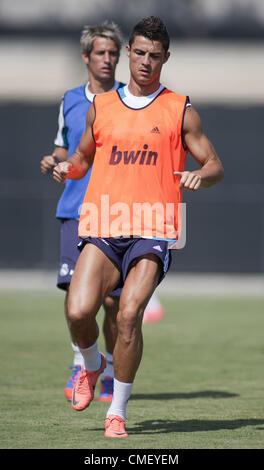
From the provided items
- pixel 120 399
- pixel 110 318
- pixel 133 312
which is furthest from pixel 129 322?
pixel 110 318

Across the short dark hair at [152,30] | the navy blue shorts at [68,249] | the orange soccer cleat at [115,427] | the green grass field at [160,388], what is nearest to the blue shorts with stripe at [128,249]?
the orange soccer cleat at [115,427]

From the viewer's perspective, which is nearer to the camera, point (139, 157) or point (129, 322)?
point (129, 322)

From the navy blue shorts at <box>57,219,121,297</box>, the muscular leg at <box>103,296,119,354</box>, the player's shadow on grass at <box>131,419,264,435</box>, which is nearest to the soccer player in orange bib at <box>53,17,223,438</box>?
the player's shadow on grass at <box>131,419,264,435</box>

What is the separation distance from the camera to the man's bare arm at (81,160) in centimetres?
671

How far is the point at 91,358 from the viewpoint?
22.5 feet

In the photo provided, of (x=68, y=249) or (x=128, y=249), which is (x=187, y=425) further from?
(x=68, y=249)

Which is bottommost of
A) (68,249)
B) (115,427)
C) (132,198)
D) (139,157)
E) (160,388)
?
(160,388)

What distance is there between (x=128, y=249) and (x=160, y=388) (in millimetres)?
2526

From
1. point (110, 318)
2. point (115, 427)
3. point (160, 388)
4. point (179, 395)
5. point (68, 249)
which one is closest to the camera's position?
point (115, 427)

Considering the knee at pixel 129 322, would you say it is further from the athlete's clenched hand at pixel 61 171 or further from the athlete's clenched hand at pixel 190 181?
the athlete's clenched hand at pixel 61 171

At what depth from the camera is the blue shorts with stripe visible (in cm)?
648

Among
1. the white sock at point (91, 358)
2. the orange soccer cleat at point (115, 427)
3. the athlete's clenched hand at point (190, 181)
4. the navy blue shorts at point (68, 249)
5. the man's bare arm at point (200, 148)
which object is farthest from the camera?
the navy blue shorts at point (68, 249)

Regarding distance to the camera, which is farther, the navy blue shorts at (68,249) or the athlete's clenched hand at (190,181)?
the navy blue shorts at (68,249)
